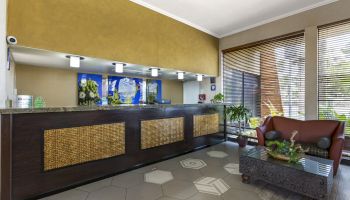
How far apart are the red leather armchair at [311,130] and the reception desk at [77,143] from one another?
209cm

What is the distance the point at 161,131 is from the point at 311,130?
9.72 ft

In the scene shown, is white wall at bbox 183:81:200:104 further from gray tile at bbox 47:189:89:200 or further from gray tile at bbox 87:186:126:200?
gray tile at bbox 47:189:89:200

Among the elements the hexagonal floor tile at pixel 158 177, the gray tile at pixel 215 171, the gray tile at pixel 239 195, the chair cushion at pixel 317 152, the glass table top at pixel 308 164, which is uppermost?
the glass table top at pixel 308 164

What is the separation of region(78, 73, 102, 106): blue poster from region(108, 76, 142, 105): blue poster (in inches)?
10.5

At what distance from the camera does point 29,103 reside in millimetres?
2867

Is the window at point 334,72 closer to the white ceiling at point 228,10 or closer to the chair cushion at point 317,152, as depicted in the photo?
the white ceiling at point 228,10

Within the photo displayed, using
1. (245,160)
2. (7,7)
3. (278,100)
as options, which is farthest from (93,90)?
(278,100)

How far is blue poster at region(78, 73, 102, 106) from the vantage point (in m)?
3.95

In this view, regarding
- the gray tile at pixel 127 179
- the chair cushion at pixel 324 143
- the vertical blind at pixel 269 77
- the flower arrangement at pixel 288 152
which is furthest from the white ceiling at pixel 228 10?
the gray tile at pixel 127 179

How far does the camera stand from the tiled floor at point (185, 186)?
7.25ft

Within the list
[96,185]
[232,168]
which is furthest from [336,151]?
[96,185]

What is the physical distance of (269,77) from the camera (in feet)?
14.7

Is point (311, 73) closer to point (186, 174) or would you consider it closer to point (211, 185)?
point (211, 185)

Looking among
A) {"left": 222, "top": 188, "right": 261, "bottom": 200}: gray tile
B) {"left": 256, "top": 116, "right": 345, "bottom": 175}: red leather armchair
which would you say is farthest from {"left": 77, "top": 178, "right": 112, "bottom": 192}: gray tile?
{"left": 256, "top": 116, "right": 345, "bottom": 175}: red leather armchair
